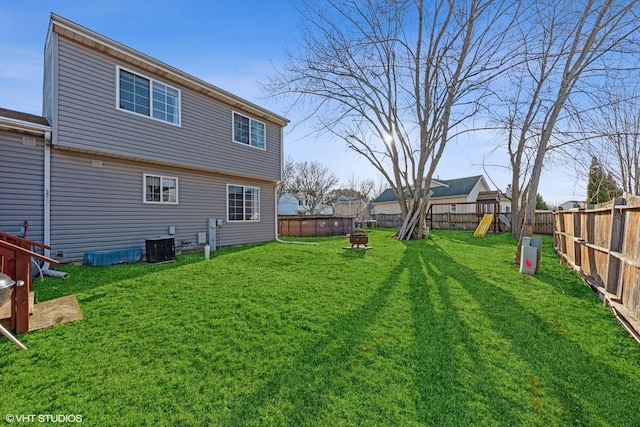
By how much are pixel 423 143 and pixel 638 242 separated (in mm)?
9892

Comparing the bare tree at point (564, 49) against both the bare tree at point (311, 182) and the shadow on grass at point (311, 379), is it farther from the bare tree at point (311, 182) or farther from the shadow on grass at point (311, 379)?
the bare tree at point (311, 182)

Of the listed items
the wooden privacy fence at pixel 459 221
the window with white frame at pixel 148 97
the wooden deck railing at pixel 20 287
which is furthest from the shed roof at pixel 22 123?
the wooden privacy fence at pixel 459 221

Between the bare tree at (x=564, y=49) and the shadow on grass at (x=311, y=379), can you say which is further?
the bare tree at (x=564, y=49)

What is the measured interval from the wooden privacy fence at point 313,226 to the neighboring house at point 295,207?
13.9 metres

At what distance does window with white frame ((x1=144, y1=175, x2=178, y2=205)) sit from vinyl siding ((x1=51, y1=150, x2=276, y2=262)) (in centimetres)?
12

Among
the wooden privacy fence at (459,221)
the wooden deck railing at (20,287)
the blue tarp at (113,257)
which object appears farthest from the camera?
the wooden privacy fence at (459,221)

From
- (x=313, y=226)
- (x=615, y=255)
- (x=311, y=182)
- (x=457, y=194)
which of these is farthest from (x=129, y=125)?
(x=311, y=182)

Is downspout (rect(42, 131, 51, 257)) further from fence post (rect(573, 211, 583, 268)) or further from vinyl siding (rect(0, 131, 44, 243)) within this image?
fence post (rect(573, 211, 583, 268))

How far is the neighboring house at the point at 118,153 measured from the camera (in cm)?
597

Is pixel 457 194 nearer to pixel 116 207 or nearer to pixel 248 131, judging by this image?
pixel 248 131

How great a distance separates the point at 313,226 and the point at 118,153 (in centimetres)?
939

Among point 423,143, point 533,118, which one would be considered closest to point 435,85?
point 423,143

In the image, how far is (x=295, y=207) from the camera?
3077 centimetres

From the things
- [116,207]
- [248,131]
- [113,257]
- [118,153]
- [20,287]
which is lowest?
[113,257]
